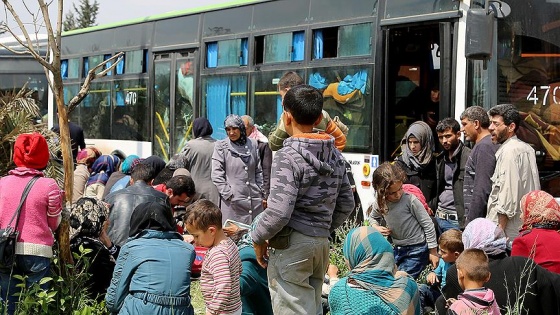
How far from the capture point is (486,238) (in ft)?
22.2

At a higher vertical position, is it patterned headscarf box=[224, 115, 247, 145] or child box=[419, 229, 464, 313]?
patterned headscarf box=[224, 115, 247, 145]

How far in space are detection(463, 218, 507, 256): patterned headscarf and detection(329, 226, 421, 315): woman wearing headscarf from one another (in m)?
1.35

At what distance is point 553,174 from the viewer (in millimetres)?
9773

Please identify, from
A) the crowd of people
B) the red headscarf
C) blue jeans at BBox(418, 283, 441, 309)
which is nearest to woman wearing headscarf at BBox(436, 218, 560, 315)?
the crowd of people

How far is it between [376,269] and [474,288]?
31.0 inches

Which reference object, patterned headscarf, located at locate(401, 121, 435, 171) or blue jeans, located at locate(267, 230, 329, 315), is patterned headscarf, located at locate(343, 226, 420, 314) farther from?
patterned headscarf, located at locate(401, 121, 435, 171)

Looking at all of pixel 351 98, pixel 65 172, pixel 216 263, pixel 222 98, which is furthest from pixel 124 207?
pixel 222 98

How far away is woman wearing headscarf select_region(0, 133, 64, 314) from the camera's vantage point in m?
6.74

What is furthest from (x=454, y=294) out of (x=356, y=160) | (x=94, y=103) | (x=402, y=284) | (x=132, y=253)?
(x=94, y=103)

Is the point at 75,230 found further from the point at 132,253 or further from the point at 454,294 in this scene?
the point at 454,294

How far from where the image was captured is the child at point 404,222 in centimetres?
798

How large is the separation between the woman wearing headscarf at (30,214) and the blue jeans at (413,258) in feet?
10.1

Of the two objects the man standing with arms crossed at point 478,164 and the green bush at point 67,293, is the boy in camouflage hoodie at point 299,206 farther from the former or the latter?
the man standing with arms crossed at point 478,164

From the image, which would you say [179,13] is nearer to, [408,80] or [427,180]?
[408,80]
